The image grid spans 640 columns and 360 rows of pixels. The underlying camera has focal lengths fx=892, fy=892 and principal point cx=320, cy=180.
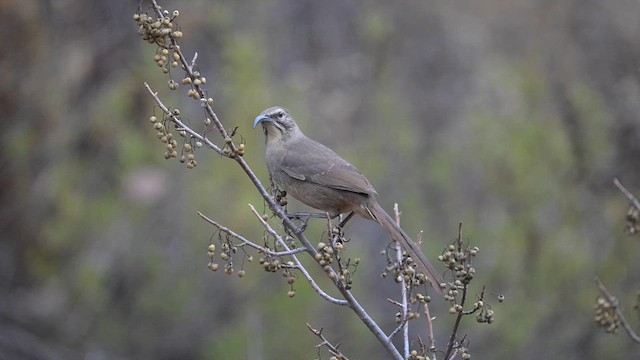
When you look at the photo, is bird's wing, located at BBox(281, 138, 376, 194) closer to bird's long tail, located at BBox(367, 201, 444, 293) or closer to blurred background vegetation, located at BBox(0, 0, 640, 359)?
bird's long tail, located at BBox(367, 201, 444, 293)

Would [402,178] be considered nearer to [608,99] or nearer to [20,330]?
[608,99]

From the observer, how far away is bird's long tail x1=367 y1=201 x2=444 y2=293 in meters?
3.71

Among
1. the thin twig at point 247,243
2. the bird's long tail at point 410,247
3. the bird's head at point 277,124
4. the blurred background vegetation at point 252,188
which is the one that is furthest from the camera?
the blurred background vegetation at point 252,188

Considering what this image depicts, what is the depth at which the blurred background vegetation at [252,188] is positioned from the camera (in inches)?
310

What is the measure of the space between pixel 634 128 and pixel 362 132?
2.80 meters

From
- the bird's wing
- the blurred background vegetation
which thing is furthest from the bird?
the blurred background vegetation

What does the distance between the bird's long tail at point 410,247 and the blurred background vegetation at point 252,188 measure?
9.49 feet

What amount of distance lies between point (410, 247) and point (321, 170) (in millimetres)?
1103

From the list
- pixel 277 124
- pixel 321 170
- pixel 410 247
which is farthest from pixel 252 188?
pixel 410 247

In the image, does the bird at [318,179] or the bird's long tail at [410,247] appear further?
the bird at [318,179]

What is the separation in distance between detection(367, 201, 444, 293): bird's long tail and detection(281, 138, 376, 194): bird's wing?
17 centimetres

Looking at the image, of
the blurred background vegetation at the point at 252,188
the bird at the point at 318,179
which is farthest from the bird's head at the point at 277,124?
the blurred background vegetation at the point at 252,188

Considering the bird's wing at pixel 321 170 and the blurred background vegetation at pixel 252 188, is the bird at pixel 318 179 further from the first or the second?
the blurred background vegetation at pixel 252 188

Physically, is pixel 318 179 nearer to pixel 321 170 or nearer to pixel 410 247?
pixel 321 170
